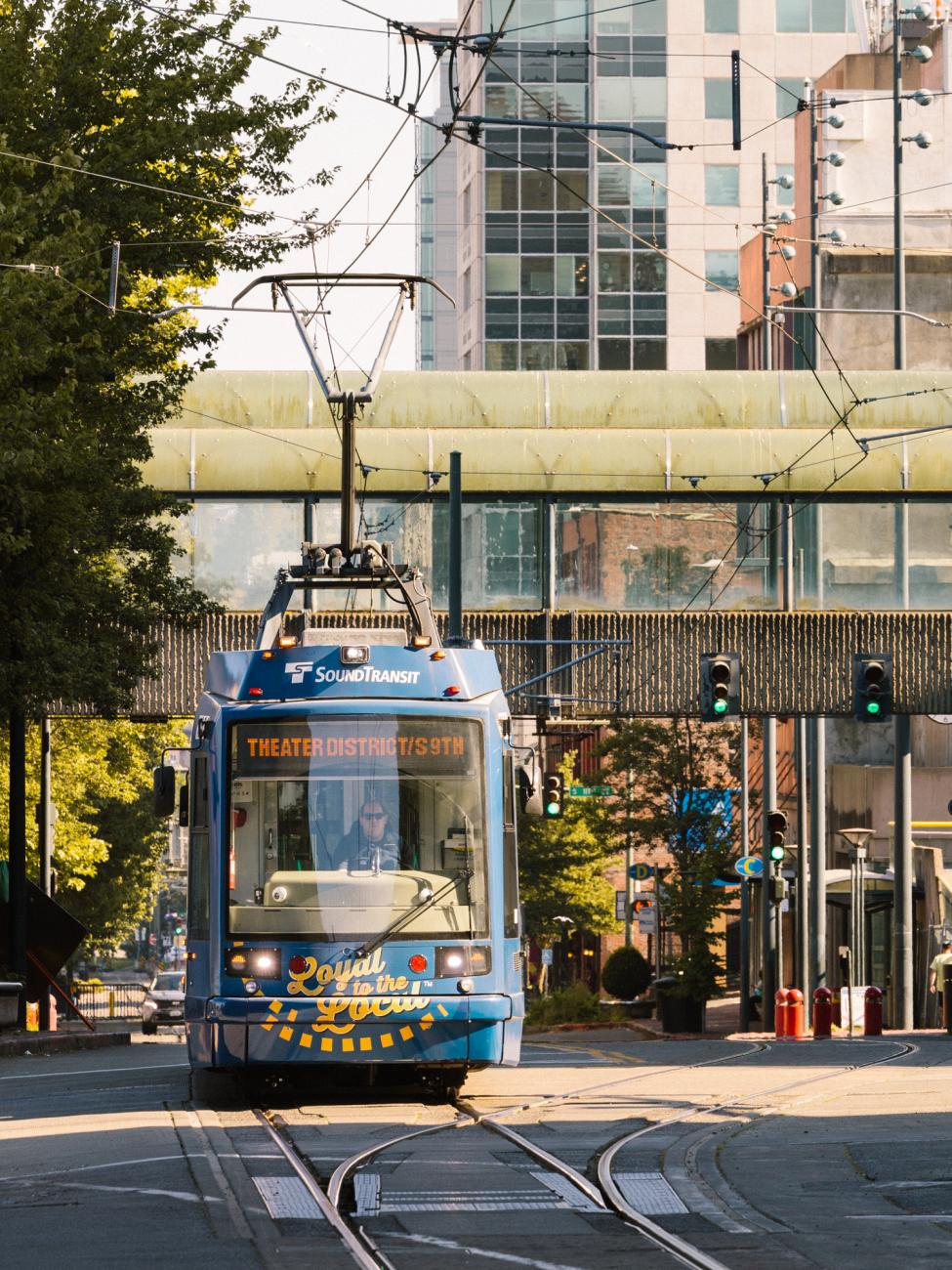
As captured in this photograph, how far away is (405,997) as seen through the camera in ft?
53.7

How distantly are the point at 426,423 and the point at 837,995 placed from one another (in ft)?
41.8

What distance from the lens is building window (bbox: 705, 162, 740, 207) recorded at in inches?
3787

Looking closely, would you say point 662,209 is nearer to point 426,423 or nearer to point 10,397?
point 426,423

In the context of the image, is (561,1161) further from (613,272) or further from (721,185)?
(721,185)

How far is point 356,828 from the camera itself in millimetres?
16688

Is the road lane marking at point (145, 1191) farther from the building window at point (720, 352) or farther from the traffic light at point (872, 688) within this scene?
the building window at point (720, 352)

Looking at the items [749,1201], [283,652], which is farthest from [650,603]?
[749,1201]

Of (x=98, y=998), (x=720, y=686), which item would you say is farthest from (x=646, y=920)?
(x=98, y=998)

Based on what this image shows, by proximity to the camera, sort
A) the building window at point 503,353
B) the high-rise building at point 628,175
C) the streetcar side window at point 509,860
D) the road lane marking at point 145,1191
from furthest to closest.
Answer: the building window at point 503,353, the high-rise building at point 628,175, the streetcar side window at point 509,860, the road lane marking at point 145,1191

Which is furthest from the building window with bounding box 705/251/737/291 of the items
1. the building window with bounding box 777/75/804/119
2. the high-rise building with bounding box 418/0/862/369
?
the building window with bounding box 777/75/804/119

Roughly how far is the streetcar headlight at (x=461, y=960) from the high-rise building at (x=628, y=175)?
7720 cm

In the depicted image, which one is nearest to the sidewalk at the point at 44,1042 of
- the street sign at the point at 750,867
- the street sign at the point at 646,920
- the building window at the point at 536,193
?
the street sign at the point at 750,867

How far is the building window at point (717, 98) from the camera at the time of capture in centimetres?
9381

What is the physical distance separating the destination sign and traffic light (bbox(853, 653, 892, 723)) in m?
14.7
